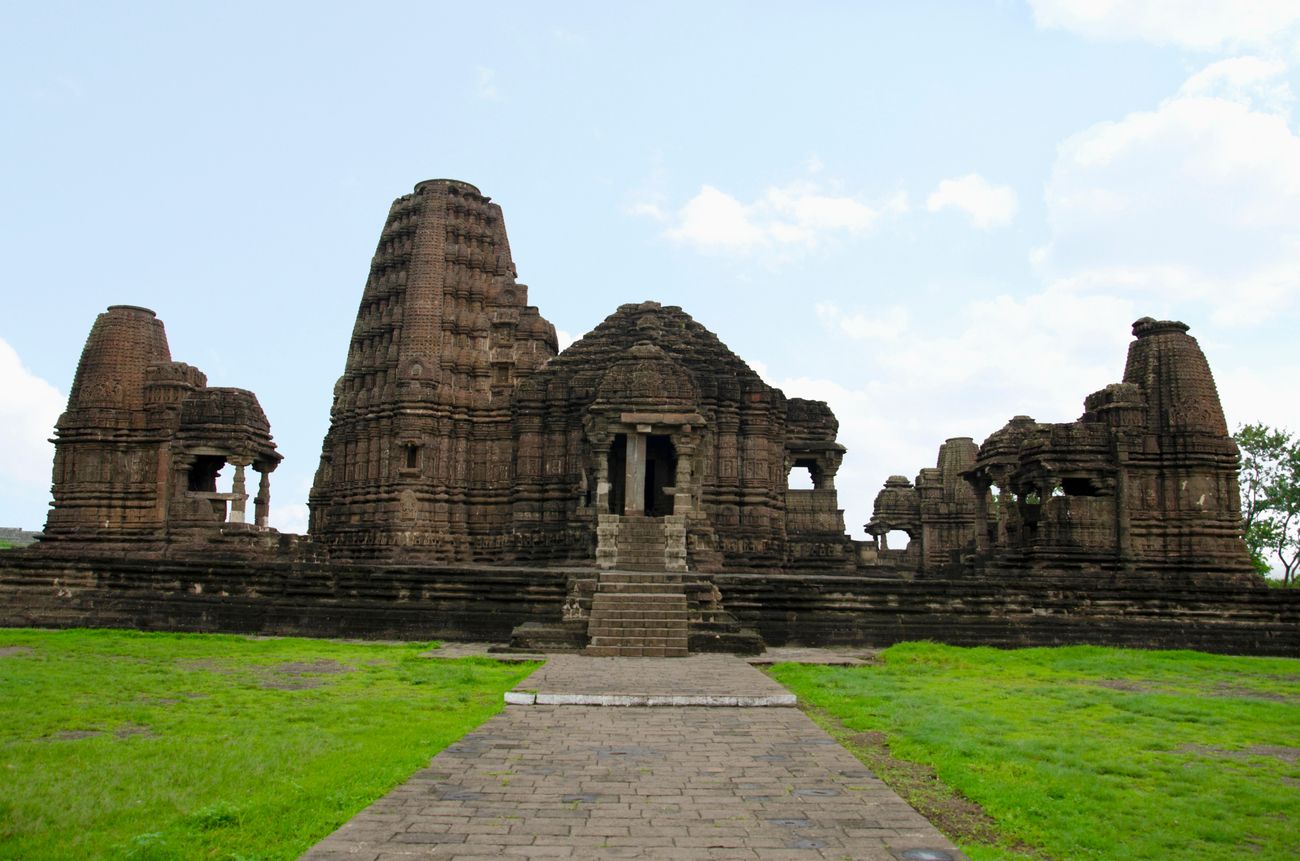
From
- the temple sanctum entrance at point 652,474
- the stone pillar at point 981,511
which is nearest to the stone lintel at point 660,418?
the temple sanctum entrance at point 652,474

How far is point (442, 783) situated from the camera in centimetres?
690

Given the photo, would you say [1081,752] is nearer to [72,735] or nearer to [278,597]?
[72,735]

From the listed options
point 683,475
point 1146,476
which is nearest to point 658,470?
point 683,475

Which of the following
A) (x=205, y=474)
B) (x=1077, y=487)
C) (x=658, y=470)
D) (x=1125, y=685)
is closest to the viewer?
(x=1125, y=685)

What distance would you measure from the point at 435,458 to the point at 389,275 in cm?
732

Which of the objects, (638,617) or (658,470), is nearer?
(638,617)

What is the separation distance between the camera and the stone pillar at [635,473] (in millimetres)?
24344

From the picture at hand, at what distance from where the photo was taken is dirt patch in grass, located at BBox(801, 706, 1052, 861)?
599cm

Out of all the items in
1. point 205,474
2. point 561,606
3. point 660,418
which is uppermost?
point 660,418

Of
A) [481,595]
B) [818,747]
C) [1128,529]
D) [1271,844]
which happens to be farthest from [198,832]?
[1128,529]

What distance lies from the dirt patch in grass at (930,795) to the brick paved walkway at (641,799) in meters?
0.19

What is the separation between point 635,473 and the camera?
24812 mm

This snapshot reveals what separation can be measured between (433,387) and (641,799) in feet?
85.4

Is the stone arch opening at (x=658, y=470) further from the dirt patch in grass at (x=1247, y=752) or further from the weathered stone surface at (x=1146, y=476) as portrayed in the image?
the dirt patch in grass at (x=1247, y=752)
